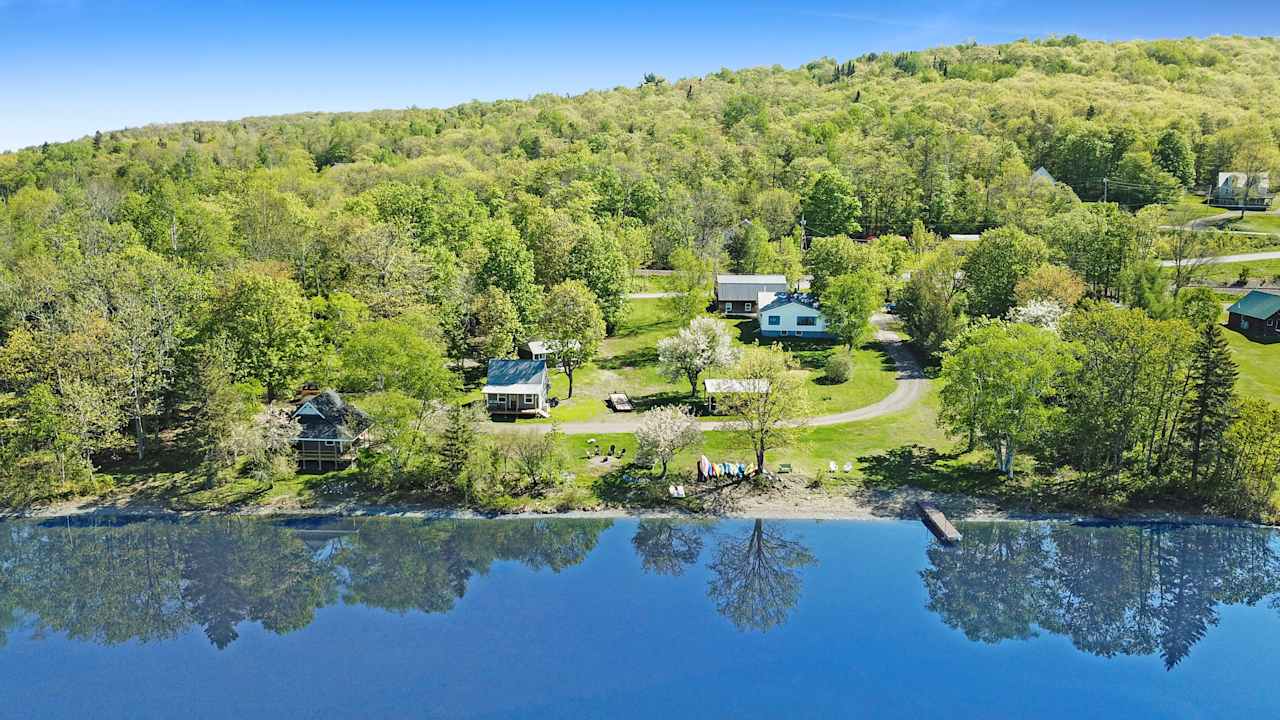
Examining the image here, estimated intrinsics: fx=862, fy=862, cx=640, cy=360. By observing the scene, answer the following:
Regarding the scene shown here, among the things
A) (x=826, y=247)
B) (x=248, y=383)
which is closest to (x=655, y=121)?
(x=826, y=247)

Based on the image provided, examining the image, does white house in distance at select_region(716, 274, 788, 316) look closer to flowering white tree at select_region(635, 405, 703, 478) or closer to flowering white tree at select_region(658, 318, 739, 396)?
flowering white tree at select_region(658, 318, 739, 396)

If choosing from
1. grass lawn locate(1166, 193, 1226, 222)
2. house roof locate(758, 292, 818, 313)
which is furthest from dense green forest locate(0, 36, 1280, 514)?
house roof locate(758, 292, 818, 313)

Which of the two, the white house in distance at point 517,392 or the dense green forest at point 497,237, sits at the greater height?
the dense green forest at point 497,237

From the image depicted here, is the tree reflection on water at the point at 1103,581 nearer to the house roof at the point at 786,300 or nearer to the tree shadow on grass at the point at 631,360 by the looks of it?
the tree shadow on grass at the point at 631,360

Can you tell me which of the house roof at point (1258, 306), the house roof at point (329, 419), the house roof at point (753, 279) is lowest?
A: the house roof at point (329, 419)

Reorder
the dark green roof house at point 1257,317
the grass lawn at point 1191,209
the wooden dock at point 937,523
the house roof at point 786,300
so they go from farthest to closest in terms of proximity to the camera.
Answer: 1. the grass lawn at point 1191,209
2. the house roof at point 786,300
3. the dark green roof house at point 1257,317
4. the wooden dock at point 937,523

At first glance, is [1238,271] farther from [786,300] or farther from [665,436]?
[665,436]

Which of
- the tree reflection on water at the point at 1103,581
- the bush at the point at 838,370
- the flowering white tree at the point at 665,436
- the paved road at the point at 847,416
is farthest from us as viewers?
the bush at the point at 838,370

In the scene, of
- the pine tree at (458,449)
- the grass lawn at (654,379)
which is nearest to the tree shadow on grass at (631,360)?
the grass lawn at (654,379)

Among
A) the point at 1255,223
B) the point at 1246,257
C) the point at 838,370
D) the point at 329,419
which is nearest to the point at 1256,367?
the point at 838,370
